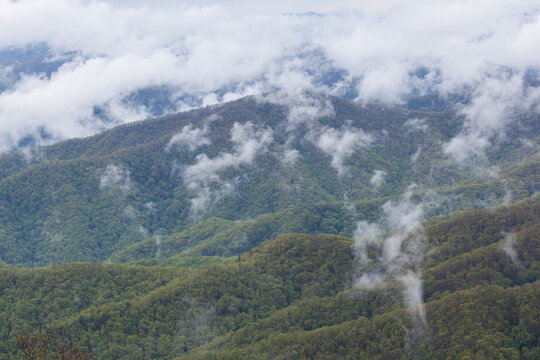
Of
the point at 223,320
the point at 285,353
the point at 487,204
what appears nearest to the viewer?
the point at 285,353

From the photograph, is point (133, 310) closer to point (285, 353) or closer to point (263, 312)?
point (263, 312)

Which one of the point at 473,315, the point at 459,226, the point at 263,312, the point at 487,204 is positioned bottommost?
the point at 487,204

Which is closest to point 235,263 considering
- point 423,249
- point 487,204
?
point 423,249

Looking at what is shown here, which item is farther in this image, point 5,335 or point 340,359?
point 5,335

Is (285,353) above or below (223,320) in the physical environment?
above

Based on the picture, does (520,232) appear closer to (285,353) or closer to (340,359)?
(340,359)

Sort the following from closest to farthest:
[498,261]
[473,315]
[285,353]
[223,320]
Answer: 1. [473,315]
2. [285,353]
3. [498,261]
4. [223,320]
